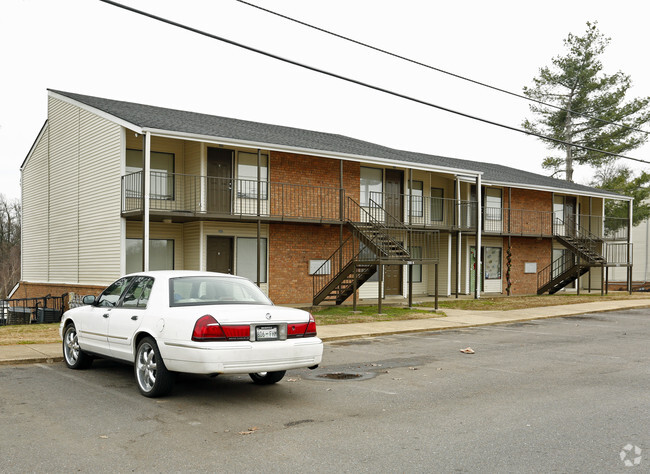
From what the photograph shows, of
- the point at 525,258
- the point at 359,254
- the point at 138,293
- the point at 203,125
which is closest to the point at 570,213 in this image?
the point at 525,258

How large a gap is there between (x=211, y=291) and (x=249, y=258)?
14.2 meters

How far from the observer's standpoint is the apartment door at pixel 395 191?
25922 mm

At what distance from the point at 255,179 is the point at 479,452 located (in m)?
17.4

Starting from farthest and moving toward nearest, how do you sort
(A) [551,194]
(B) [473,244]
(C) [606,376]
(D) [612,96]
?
(D) [612,96] < (A) [551,194] < (B) [473,244] < (C) [606,376]

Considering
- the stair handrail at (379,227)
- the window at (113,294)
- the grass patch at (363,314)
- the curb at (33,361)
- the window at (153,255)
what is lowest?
the grass patch at (363,314)

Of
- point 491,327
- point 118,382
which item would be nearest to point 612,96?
point 491,327

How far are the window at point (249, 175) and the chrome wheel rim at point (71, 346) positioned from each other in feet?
38.9

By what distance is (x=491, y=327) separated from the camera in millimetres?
16953

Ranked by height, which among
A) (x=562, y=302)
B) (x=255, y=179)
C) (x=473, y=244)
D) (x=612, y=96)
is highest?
(x=612, y=96)

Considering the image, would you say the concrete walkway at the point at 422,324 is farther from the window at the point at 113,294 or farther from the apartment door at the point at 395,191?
the apartment door at the point at 395,191

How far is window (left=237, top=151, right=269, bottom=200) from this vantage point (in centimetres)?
2158

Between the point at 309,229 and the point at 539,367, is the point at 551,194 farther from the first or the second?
the point at 539,367

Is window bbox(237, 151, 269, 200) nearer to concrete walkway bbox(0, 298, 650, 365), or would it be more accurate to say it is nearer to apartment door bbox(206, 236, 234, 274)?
apartment door bbox(206, 236, 234, 274)

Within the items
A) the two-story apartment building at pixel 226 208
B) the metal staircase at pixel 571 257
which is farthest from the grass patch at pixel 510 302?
the metal staircase at pixel 571 257
